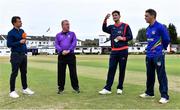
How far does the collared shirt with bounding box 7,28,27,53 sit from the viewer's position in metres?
9.66

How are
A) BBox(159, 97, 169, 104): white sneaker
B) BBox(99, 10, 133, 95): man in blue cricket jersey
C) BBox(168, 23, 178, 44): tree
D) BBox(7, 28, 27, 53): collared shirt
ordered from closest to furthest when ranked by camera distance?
BBox(159, 97, 169, 104): white sneaker
BBox(7, 28, 27, 53): collared shirt
BBox(99, 10, 133, 95): man in blue cricket jersey
BBox(168, 23, 178, 44): tree

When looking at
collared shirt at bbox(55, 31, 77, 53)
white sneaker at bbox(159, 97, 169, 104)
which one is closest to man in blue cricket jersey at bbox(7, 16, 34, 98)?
collared shirt at bbox(55, 31, 77, 53)

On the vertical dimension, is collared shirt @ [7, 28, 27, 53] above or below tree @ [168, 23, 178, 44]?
below

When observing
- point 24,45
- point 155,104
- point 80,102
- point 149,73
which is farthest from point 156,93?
point 24,45

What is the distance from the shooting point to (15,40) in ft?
31.9

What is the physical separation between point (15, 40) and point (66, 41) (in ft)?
4.29

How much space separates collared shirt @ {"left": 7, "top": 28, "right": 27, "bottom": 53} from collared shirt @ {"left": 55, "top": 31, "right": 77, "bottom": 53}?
962 mm

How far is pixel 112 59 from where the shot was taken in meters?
9.96

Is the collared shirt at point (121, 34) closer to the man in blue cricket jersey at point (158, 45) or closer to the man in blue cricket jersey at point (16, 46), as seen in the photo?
the man in blue cricket jersey at point (158, 45)

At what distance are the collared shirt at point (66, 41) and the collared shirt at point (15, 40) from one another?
0.96 metres

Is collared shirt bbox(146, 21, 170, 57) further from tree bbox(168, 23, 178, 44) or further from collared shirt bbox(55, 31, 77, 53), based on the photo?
tree bbox(168, 23, 178, 44)

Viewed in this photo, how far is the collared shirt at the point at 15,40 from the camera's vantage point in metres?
9.66

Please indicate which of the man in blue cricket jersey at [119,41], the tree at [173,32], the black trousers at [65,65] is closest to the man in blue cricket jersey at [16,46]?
the black trousers at [65,65]

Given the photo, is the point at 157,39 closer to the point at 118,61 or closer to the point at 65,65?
the point at 118,61
